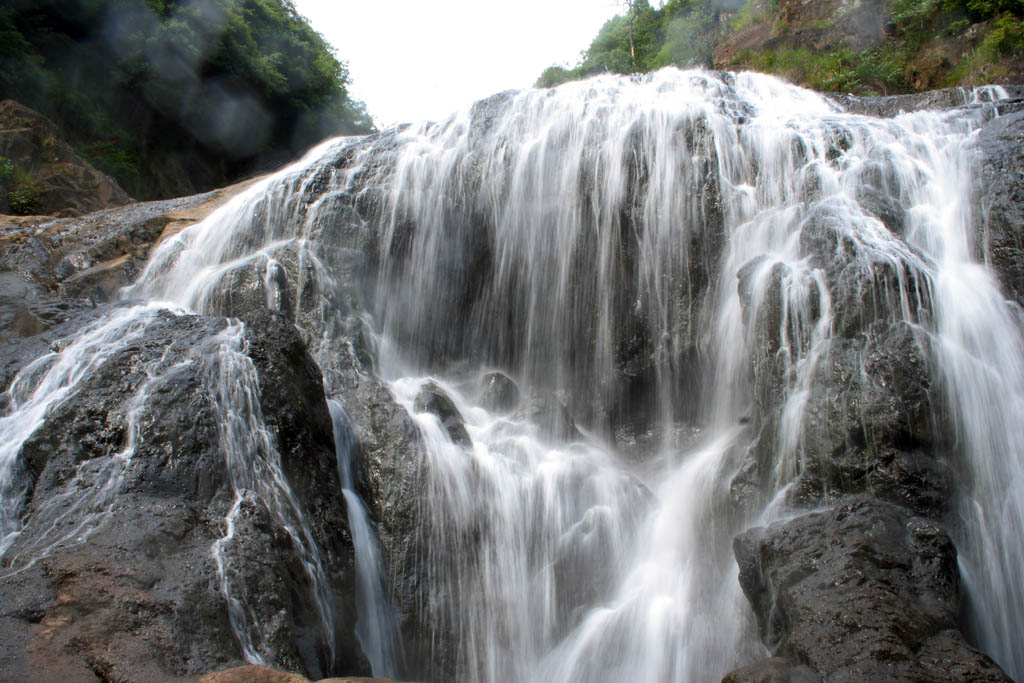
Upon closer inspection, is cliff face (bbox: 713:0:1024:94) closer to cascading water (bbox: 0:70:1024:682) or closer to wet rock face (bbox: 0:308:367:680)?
cascading water (bbox: 0:70:1024:682)

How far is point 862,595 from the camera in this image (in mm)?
4617

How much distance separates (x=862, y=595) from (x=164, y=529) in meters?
4.41

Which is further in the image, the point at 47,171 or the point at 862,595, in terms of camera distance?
the point at 47,171

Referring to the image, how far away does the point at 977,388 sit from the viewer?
6.14 metres

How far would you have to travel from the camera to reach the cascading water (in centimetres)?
614

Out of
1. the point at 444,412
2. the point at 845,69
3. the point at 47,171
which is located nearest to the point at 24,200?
the point at 47,171

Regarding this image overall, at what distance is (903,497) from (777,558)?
1.31 metres

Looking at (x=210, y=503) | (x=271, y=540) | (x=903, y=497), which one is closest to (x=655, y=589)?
(x=903, y=497)

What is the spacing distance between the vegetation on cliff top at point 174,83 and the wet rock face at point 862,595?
18.4 m

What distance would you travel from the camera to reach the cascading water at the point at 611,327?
6.14 m

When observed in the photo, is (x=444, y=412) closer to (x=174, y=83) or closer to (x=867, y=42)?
(x=867, y=42)

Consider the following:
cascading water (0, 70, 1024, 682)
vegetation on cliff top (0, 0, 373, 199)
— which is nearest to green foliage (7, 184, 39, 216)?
vegetation on cliff top (0, 0, 373, 199)

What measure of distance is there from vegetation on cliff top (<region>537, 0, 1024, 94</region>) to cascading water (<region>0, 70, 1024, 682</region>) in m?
3.00

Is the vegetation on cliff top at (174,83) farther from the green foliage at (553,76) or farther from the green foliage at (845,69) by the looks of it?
the green foliage at (845,69)
